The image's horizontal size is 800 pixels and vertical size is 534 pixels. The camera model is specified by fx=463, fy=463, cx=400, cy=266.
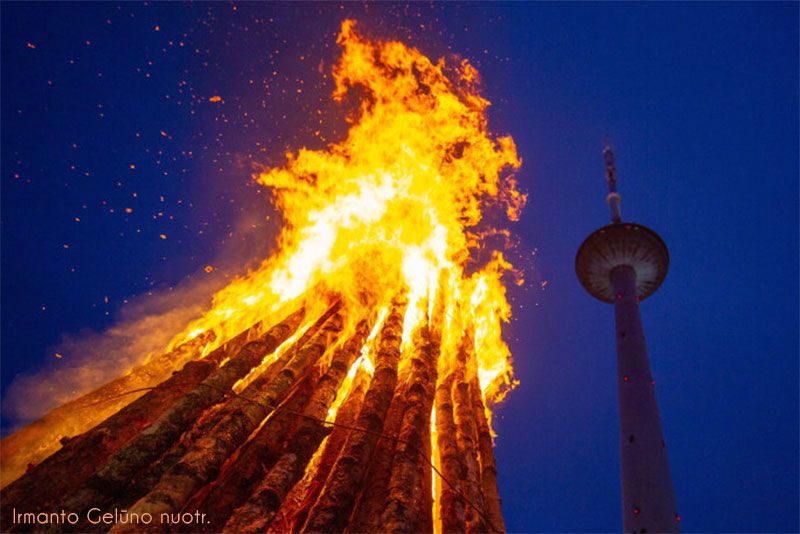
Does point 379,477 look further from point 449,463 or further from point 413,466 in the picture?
point 449,463

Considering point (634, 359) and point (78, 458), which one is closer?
point (78, 458)

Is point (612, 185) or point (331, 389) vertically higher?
point (612, 185)

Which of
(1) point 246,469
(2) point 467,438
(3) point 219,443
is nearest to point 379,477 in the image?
(1) point 246,469

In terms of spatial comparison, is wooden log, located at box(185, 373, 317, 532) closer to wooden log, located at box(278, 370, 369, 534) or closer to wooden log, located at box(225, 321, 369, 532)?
wooden log, located at box(225, 321, 369, 532)

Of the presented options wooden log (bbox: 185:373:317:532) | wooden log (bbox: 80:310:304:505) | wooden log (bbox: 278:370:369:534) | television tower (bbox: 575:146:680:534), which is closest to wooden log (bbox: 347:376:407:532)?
wooden log (bbox: 278:370:369:534)

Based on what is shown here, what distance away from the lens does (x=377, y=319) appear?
11.7m

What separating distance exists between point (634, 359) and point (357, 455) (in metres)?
19.8

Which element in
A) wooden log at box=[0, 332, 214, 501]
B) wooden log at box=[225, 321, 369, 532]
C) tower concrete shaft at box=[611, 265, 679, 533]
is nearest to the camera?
wooden log at box=[225, 321, 369, 532]

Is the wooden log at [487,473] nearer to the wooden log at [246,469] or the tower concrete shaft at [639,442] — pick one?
the wooden log at [246,469]

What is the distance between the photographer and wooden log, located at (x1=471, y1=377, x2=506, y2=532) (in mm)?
7078

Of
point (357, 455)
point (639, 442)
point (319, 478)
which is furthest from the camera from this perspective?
point (639, 442)

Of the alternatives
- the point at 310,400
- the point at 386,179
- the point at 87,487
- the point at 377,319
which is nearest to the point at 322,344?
the point at 310,400

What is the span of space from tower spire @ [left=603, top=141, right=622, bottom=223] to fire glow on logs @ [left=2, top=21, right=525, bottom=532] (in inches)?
737

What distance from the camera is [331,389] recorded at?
7.98 metres
